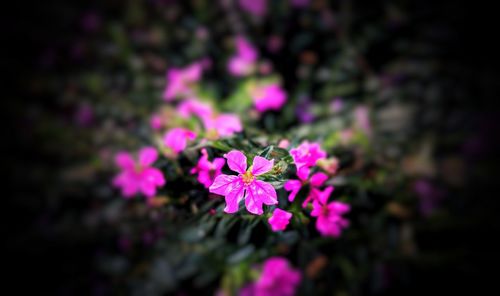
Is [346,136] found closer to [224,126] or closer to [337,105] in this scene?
[337,105]

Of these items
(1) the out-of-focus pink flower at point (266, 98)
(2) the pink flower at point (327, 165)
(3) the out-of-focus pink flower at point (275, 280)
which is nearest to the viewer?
(2) the pink flower at point (327, 165)

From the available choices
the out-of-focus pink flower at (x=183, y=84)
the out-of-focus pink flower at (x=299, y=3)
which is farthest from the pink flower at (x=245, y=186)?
the out-of-focus pink flower at (x=299, y=3)

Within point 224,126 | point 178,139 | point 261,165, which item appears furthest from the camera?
Answer: point 224,126

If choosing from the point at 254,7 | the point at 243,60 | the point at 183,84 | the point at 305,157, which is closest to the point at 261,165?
the point at 305,157

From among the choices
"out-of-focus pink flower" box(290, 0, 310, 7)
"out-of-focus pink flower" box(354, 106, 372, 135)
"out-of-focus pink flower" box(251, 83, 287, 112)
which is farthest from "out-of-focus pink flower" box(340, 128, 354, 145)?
"out-of-focus pink flower" box(290, 0, 310, 7)

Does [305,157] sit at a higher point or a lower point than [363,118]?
lower

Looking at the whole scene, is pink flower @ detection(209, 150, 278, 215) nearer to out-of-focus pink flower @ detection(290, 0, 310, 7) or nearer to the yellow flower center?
the yellow flower center

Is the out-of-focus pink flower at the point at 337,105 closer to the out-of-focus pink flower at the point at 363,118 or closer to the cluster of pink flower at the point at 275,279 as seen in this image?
the out-of-focus pink flower at the point at 363,118
